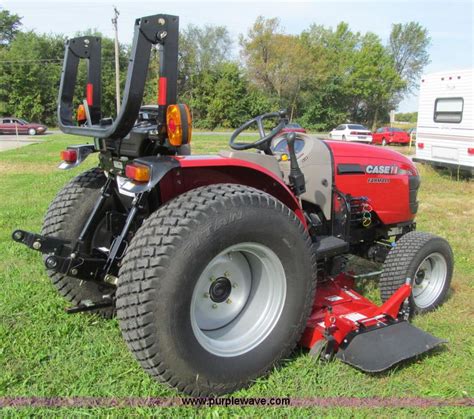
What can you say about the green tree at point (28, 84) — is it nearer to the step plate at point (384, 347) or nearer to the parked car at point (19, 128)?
the parked car at point (19, 128)

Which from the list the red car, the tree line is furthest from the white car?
the tree line

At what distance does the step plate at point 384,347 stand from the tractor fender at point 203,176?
0.82 metres

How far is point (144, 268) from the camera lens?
2064 mm

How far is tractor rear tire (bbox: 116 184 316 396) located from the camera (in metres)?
2.07

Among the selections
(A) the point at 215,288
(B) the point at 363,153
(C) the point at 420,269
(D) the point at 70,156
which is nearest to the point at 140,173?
(A) the point at 215,288

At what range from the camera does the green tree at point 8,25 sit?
50903 millimetres

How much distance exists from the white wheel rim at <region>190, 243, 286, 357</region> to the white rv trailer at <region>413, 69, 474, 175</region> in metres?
8.84

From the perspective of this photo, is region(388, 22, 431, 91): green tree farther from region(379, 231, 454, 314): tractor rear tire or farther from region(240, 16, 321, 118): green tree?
region(379, 231, 454, 314): tractor rear tire

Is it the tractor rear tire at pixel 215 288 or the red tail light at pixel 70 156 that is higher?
the red tail light at pixel 70 156

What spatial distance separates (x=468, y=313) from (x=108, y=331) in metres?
2.69

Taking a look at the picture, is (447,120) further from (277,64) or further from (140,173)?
(277,64)

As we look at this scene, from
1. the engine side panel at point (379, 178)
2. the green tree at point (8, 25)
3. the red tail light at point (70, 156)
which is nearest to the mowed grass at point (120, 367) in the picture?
the engine side panel at point (379, 178)

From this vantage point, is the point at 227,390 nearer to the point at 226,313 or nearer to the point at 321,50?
the point at 226,313

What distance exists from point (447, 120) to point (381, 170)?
8.17 meters
